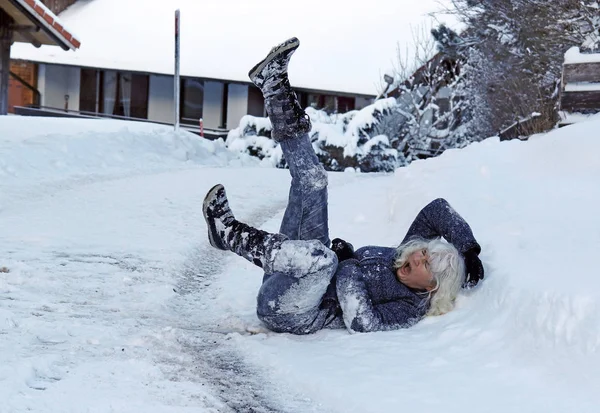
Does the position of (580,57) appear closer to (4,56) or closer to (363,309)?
(363,309)

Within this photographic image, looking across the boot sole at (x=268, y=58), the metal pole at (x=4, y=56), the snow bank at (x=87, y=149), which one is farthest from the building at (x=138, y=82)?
the boot sole at (x=268, y=58)

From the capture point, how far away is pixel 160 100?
96.8ft

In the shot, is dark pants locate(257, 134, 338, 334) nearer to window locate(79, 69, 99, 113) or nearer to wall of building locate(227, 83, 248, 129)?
wall of building locate(227, 83, 248, 129)

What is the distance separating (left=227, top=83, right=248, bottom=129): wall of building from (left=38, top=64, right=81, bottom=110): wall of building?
6.54 metres

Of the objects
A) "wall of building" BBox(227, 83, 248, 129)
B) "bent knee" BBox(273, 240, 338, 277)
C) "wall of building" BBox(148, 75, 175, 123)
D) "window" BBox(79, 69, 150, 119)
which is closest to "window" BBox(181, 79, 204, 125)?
"wall of building" BBox(148, 75, 175, 123)

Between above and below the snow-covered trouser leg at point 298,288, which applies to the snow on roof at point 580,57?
above

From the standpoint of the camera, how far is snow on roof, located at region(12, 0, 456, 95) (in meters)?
26.8

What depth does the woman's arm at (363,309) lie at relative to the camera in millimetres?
4156

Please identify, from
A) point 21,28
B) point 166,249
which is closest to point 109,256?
point 166,249

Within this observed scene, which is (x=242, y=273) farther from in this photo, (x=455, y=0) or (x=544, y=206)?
(x=455, y=0)

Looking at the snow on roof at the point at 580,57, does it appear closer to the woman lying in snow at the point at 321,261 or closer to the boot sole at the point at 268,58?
the woman lying in snow at the point at 321,261

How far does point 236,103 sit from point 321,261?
966 inches

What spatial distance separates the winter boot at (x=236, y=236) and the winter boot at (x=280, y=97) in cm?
52

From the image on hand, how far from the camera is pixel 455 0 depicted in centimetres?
1728
